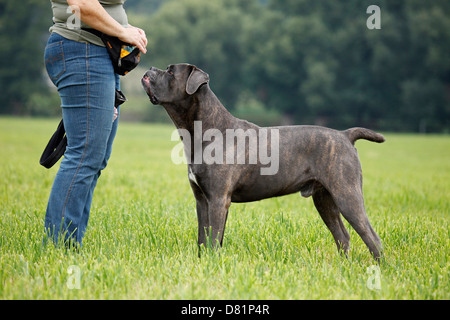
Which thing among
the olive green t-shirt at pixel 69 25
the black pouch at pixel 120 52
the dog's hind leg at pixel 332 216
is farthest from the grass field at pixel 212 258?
the olive green t-shirt at pixel 69 25

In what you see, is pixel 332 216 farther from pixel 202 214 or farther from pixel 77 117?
pixel 77 117

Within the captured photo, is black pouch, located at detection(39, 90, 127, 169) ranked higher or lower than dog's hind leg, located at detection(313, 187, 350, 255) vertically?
higher

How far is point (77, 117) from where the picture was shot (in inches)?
156

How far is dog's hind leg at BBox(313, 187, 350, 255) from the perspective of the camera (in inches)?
183

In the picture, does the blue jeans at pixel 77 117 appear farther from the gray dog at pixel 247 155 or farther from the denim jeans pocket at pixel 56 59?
the gray dog at pixel 247 155

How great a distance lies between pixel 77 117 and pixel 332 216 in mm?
2564

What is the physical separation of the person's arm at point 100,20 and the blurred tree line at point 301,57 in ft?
140

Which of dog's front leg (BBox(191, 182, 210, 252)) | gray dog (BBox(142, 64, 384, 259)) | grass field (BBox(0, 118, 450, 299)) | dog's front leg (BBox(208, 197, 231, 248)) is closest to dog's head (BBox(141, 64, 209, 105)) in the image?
gray dog (BBox(142, 64, 384, 259))

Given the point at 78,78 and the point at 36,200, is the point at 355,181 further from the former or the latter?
the point at 36,200

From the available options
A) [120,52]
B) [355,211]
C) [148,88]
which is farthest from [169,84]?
[355,211]

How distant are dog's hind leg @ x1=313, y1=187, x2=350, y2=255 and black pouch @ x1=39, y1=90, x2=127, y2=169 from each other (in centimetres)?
212

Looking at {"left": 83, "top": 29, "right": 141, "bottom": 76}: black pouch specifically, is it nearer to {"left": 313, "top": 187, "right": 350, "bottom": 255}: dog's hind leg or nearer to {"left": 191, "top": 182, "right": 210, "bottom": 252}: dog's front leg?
{"left": 191, "top": 182, "right": 210, "bottom": 252}: dog's front leg

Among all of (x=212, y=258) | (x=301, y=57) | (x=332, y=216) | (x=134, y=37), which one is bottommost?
(x=212, y=258)
